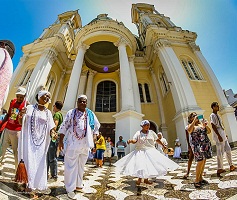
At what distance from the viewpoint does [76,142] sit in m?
2.38

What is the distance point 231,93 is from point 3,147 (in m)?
31.2

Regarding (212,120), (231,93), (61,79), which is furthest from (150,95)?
(231,93)

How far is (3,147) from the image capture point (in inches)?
118

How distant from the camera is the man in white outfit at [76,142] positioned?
2328mm

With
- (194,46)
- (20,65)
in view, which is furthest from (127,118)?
(20,65)

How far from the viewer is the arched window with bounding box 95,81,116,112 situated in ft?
46.9

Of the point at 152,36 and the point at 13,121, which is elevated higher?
the point at 152,36

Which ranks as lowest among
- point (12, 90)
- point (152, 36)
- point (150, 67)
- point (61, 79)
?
point (12, 90)

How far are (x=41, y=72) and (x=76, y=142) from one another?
1106cm

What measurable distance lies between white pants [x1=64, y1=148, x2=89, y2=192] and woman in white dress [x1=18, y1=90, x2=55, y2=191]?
0.30 m

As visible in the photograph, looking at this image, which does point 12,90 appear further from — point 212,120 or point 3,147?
point 212,120

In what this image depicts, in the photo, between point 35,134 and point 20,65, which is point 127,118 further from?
point 20,65

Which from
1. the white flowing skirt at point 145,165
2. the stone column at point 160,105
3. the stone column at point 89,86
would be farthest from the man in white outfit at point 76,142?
the stone column at point 89,86

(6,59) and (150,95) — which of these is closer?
(6,59)
